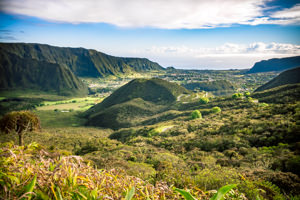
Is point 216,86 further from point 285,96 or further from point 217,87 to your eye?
point 285,96

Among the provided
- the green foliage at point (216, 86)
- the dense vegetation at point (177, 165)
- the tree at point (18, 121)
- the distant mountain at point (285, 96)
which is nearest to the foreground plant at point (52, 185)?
the dense vegetation at point (177, 165)

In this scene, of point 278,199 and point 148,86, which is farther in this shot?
point 148,86

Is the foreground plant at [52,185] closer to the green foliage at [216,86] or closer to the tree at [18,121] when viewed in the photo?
the tree at [18,121]

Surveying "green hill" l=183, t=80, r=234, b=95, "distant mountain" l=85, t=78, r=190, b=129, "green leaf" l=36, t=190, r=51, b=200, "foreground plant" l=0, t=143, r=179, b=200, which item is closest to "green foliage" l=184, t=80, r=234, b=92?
"green hill" l=183, t=80, r=234, b=95

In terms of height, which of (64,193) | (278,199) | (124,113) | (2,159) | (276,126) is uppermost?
(2,159)

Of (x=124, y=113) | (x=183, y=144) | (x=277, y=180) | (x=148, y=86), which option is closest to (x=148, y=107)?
(x=124, y=113)

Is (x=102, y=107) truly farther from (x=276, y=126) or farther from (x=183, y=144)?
(x=276, y=126)

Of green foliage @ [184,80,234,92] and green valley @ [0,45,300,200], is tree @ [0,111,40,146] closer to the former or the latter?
green valley @ [0,45,300,200]

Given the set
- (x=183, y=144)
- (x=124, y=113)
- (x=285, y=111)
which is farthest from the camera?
(x=124, y=113)
